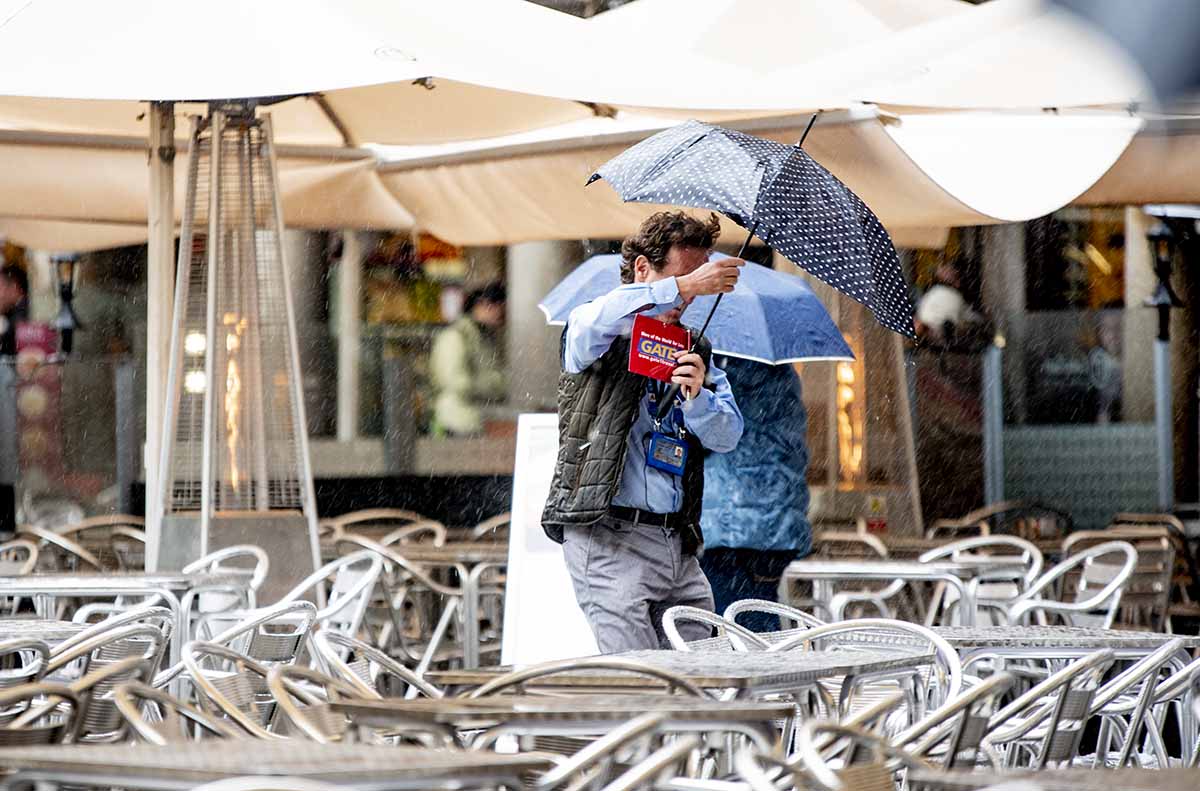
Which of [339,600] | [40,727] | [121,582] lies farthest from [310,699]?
[121,582]

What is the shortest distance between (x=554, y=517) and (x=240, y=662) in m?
1.02

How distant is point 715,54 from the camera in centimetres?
712

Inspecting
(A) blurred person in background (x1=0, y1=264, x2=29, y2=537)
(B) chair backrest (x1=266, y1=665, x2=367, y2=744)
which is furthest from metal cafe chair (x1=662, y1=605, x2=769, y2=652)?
(A) blurred person in background (x1=0, y1=264, x2=29, y2=537)

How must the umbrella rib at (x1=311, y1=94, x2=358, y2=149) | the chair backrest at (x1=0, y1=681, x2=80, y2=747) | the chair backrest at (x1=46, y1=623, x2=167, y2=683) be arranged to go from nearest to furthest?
the chair backrest at (x1=0, y1=681, x2=80, y2=747), the chair backrest at (x1=46, y1=623, x2=167, y2=683), the umbrella rib at (x1=311, y1=94, x2=358, y2=149)

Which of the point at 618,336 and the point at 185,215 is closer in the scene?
the point at 618,336

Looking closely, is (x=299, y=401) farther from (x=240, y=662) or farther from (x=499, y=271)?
(x=499, y=271)

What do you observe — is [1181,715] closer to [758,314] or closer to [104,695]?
[758,314]

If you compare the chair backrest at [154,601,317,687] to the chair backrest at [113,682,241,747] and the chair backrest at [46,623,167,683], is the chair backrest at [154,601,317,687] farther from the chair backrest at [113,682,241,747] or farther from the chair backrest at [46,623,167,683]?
the chair backrest at [113,682,241,747]

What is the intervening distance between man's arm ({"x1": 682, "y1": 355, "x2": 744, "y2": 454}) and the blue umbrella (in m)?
1.36

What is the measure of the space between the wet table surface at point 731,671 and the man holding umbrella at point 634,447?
0.66 m

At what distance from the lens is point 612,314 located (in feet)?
14.0

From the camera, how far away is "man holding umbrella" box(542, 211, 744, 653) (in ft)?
14.2

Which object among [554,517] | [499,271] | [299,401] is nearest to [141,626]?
[554,517]

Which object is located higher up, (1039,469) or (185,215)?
(185,215)
